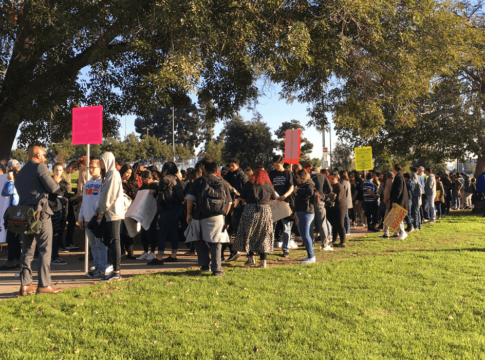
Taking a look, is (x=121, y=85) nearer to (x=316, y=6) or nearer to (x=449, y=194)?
(x=316, y=6)

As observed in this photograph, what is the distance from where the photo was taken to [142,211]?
8.53 metres

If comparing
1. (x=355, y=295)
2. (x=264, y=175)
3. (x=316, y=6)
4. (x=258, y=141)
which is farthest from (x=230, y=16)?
(x=258, y=141)

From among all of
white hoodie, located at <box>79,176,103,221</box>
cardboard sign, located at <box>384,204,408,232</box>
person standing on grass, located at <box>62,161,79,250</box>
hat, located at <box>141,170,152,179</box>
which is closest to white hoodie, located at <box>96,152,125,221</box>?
white hoodie, located at <box>79,176,103,221</box>

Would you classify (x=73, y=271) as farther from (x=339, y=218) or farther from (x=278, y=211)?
(x=339, y=218)

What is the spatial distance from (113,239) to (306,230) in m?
3.73

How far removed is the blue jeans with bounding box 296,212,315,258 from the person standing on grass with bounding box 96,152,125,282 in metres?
3.57

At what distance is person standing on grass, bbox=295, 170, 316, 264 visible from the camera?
857 cm

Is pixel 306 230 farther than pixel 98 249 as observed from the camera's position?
Yes

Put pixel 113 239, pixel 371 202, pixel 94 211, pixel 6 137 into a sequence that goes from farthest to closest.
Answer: pixel 371 202
pixel 6 137
pixel 94 211
pixel 113 239

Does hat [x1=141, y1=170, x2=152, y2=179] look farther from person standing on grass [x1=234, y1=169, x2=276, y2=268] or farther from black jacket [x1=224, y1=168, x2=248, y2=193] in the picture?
person standing on grass [x1=234, y1=169, x2=276, y2=268]

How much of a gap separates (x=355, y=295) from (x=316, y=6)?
8160 mm

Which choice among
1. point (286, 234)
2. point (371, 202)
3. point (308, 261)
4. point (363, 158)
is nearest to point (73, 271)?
point (286, 234)

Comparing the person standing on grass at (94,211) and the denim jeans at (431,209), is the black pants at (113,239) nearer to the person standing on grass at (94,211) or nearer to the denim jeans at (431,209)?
the person standing on grass at (94,211)

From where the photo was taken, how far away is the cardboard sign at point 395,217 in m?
11.4
